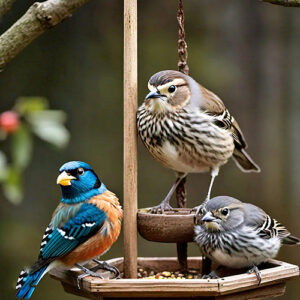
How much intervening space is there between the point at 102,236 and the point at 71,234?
7.3 inches

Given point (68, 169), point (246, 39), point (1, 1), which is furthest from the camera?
point (246, 39)

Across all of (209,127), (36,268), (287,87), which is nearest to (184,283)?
(36,268)

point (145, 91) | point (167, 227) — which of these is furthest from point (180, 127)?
point (145, 91)

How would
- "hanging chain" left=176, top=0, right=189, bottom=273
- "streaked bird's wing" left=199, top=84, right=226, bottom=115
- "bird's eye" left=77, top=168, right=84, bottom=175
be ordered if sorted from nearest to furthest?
1. "bird's eye" left=77, top=168, right=84, bottom=175
2. "hanging chain" left=176, top=0, right=189, bottom=273
3. "streaked bird's wing" left=199, top=84, right=226, bottom=115

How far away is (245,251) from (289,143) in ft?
15.1

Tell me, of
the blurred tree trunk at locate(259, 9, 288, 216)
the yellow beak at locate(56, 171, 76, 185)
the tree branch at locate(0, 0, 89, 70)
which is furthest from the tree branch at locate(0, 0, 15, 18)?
the blurred tree trunk at locate(259, 9, 288, 216)

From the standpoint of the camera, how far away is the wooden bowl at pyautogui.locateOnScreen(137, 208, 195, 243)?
4168 mm

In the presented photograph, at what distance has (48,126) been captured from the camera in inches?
124

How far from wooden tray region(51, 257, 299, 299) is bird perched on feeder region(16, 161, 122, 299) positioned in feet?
0.42

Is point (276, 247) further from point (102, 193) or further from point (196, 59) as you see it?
point (196, 59)

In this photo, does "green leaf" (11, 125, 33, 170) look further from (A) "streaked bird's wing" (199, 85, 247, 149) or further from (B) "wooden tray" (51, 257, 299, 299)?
(A) "streaked bird's wing" (199, 85, 247, 149)

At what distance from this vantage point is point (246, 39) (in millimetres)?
8688

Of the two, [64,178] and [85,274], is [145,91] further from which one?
[85,274]

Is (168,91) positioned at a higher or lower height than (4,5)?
lower
